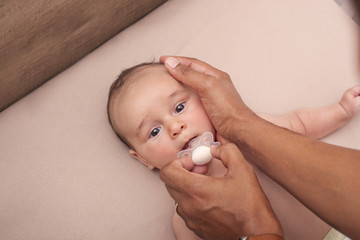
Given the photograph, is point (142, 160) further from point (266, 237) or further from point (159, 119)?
point (266, 237)

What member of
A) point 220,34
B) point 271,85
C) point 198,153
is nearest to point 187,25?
point 220,34

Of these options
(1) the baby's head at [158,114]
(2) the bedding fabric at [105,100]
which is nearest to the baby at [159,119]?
(1) the baby's head at [158,114]

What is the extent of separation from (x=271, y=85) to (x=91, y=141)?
2.72 feet

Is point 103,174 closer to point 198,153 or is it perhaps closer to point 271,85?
point 198,153

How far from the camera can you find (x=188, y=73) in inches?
48.6

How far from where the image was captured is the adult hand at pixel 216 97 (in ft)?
3.89

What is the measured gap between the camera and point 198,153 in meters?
1.13

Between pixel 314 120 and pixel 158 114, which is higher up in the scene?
pixel 158 114

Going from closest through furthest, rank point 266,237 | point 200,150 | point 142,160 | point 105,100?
point 266,237 → point 200,150 → point 142,160 → point 105,100

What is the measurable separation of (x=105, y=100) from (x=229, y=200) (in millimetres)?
803

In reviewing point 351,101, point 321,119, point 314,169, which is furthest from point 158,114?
point 351,101

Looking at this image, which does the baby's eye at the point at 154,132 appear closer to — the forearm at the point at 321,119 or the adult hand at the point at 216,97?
the adult hand at the point at 216,97

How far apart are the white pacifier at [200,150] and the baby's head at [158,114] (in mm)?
25

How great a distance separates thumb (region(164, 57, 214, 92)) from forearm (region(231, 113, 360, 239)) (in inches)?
9.4
